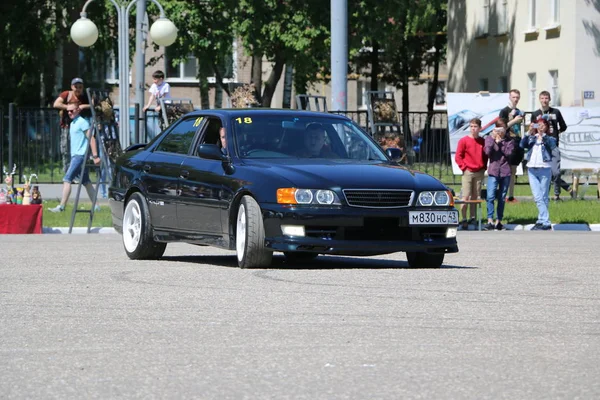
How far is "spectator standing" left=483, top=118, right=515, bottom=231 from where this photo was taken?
2319 cm

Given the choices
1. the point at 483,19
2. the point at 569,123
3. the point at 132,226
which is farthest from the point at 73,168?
the point at 483,19

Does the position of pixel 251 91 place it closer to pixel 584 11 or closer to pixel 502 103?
pixel 502 103

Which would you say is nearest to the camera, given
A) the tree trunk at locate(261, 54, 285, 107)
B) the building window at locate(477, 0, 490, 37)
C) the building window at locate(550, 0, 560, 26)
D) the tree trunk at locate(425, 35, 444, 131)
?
the building window at locate(550, 0, 560, 26)

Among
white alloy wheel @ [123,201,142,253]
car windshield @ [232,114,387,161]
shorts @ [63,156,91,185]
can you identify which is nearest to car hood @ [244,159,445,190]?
car windshield @ [232,114,387,161]

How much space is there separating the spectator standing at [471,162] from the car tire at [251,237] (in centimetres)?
995

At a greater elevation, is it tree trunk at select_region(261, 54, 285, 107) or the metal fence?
tree trunk at select_region(261, 54, 285, 107)

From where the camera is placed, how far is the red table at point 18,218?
72.1ft

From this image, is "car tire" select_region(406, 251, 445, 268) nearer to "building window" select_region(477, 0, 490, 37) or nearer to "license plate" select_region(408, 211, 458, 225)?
"license plate" select_region(408, 211, 458, 225)

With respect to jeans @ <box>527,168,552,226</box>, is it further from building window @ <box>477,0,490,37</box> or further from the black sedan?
building window @ <box>477,0,490,37</box>

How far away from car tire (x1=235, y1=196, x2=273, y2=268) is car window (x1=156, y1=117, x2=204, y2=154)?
66.7 inches

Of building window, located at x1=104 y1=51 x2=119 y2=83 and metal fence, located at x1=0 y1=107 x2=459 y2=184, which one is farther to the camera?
building window, located at x1=104 y1=51 x2=119 y2=83

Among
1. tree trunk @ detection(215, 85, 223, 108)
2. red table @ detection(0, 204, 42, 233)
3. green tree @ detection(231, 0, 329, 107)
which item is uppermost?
green tree @ detection(231, 0, 329, 107)

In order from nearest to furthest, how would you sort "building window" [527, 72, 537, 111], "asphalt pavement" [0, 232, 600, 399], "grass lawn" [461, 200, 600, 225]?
1. "asphalt pavement" [0, 232, 600, 399]
2. "grass lawn" [461, 200, 600, 225]
3. "building window" [527, 72, 537, 111]

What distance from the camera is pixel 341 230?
13703 mm
